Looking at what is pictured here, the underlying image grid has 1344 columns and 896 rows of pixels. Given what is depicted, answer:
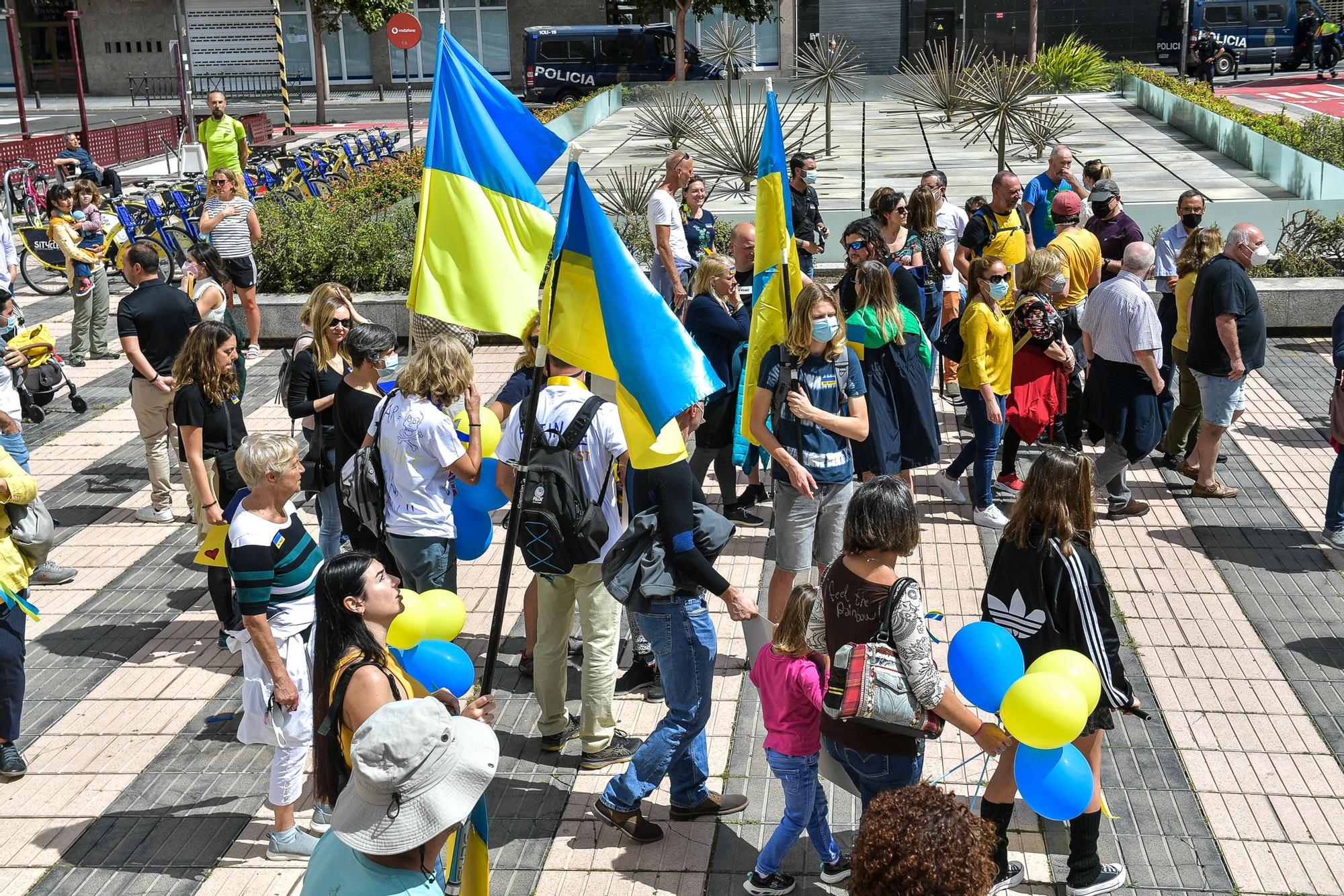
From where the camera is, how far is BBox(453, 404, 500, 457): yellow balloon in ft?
19.2

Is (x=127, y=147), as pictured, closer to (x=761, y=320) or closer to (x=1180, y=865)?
(x=761, y=320)

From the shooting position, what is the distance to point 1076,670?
13.2ft

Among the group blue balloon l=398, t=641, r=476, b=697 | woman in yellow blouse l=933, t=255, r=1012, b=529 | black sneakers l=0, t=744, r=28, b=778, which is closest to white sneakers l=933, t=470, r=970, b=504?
woman in yellow blouse l=933, t=255, r=1012, b=529

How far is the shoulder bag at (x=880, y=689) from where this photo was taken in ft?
13.1

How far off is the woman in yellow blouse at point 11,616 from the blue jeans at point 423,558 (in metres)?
1.58

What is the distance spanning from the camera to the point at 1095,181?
35.2 ft

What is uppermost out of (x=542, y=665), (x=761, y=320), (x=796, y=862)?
(x=761, y=320)

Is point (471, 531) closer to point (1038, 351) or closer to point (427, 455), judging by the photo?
point (427, 455)

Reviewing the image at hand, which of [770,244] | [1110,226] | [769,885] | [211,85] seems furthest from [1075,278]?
[211,85]

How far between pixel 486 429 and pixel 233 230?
6.26 meters

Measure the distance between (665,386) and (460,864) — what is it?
1.63 metres

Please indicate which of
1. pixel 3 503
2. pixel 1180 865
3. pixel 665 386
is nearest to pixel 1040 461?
pixel 665 386

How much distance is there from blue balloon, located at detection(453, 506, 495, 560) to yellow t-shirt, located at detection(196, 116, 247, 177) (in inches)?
427

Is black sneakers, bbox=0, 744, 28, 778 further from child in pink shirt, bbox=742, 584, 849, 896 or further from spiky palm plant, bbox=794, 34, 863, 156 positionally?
spiky palm plant, bbox=794, 34, 863, 156
